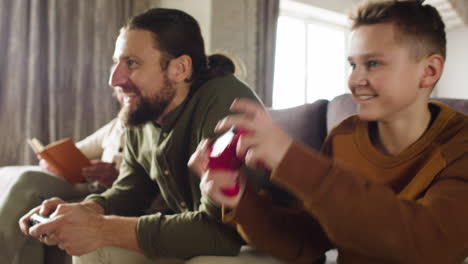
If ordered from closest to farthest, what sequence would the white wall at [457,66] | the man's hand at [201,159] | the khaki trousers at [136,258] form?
the man's hand at [201,159], the khaki trousers at [136,258], the white wall at [457,66]

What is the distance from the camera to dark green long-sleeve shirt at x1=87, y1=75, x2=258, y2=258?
92 centimetres

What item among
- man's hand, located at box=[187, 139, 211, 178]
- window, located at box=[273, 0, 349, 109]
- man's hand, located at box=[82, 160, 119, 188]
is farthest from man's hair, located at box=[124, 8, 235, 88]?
window, located at box=[273, 0, 349, 109]

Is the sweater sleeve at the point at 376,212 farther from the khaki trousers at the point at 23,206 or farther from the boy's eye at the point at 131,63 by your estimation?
the khaki trousers at the point at 23,206

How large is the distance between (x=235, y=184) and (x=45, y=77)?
265 centimetres

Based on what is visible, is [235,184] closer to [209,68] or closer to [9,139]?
[209,68]

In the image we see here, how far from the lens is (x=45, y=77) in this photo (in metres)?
2.92

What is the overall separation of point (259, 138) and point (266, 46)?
3.21 metres

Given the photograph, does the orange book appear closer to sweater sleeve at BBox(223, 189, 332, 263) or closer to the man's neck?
the man's neck

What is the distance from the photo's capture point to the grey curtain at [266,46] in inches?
143

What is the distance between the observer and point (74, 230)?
934 millimetres

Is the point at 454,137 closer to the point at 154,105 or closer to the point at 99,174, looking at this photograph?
the point at 154,105

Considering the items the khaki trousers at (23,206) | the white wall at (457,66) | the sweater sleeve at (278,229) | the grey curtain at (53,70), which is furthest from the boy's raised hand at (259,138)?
the white wall at (457,66)

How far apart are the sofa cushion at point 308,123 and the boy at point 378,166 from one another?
0.53 m

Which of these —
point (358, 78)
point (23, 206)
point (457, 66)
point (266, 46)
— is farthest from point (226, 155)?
point (457, 66)
